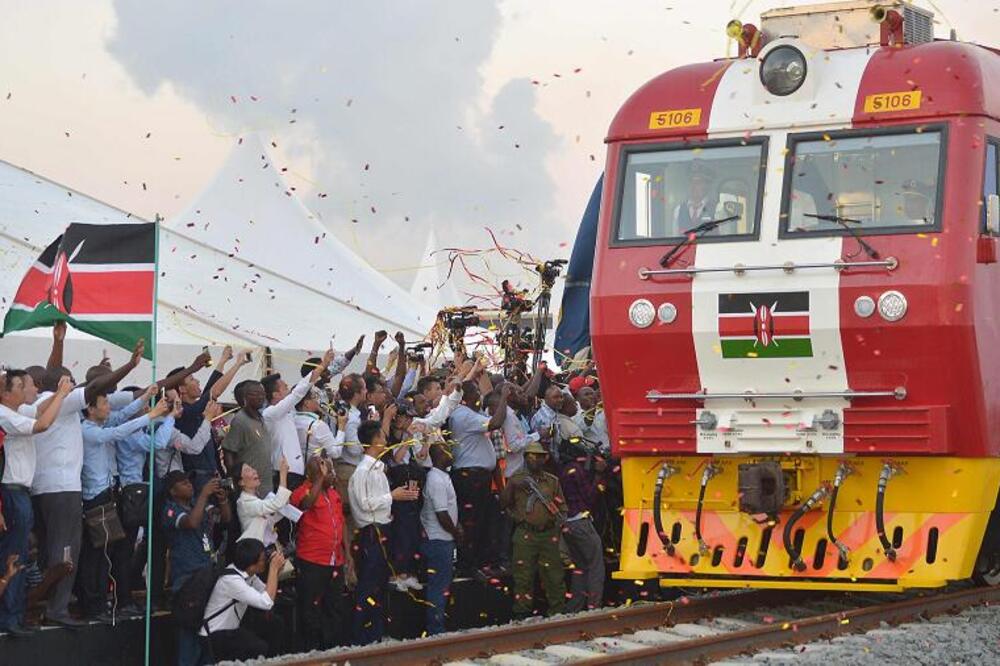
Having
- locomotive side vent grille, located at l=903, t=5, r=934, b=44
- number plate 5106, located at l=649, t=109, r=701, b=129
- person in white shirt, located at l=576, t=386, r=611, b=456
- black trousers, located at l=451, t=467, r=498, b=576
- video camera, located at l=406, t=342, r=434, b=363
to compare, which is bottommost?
black trousers, located at l=451, t=467, r=498, b=576

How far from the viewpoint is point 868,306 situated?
10266mm

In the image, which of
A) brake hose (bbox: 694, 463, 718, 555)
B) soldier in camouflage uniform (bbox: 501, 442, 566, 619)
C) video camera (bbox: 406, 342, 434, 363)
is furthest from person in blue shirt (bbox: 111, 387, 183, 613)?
video camera (bbox: 406, 342, 434, 363)

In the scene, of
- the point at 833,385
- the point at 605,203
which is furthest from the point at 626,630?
the point at 605,203

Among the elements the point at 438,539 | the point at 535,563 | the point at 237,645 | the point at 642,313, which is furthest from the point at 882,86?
the point at 237,645

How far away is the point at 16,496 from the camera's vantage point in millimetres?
9773

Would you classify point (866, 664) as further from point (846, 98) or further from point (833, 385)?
point (846, 98)

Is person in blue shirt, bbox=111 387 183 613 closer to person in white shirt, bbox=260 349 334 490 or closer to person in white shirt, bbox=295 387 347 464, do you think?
person in white shirt, bbox=260 349 334 490

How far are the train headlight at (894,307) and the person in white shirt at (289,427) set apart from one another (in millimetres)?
3801

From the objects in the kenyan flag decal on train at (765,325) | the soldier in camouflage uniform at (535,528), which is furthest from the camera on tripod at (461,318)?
the kenyan flag decal on train at (765,325)

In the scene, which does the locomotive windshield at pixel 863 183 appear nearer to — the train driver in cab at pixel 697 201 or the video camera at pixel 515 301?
the train driver in cab at pixel 697 201

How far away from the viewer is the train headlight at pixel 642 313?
35.8ft

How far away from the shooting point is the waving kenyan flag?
10.3 m

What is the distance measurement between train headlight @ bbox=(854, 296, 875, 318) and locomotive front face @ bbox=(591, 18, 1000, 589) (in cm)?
1

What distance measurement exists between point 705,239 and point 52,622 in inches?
194
